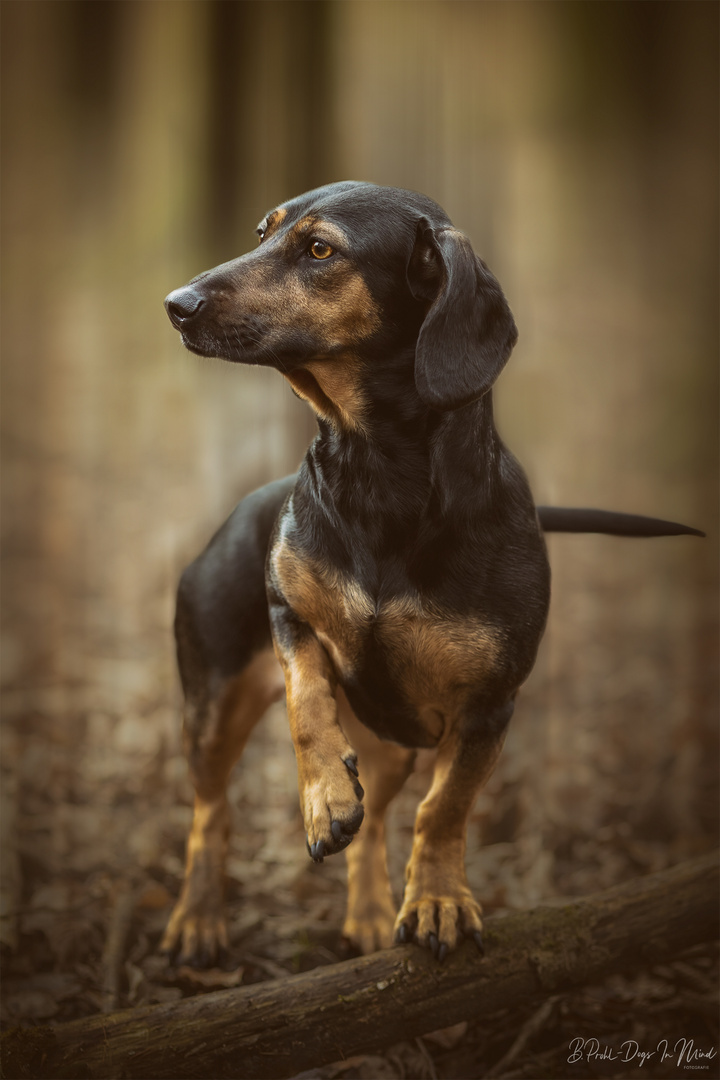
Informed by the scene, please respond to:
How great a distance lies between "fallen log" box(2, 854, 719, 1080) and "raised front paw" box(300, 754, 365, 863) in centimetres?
45

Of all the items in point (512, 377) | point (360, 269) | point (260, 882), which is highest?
point (360, 269)

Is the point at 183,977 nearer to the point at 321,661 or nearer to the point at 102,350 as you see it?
the point at 321,661

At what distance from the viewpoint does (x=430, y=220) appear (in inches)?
72.0

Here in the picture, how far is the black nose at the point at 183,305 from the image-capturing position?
1688mm

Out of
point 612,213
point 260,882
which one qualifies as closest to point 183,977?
point 260,882

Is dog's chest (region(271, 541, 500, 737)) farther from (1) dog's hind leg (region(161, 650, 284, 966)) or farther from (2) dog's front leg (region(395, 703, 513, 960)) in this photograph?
(1) dog's hind leg (region(161, 650, 284, 966))

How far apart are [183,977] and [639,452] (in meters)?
2.77

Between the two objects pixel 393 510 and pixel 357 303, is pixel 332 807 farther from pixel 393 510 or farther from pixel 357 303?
pixel 357 303

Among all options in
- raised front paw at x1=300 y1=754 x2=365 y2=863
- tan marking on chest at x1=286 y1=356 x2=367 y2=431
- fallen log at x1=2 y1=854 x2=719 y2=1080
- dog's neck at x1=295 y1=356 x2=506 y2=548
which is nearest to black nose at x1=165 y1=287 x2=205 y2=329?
tan marking on chest at x1=286 y1=356 x2=367 y2=431

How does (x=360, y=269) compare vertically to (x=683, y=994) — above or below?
above

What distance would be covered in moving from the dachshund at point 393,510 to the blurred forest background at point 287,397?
1.17 metres

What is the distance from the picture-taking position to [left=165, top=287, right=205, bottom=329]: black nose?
1.69 metres

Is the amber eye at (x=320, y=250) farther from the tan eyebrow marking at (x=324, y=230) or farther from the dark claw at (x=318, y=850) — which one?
the dark claw at (x=318, y=850)

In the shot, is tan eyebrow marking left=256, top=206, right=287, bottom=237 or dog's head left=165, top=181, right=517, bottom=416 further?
tan eyebrow marking left=256, top=206, right=287, bottom=237
